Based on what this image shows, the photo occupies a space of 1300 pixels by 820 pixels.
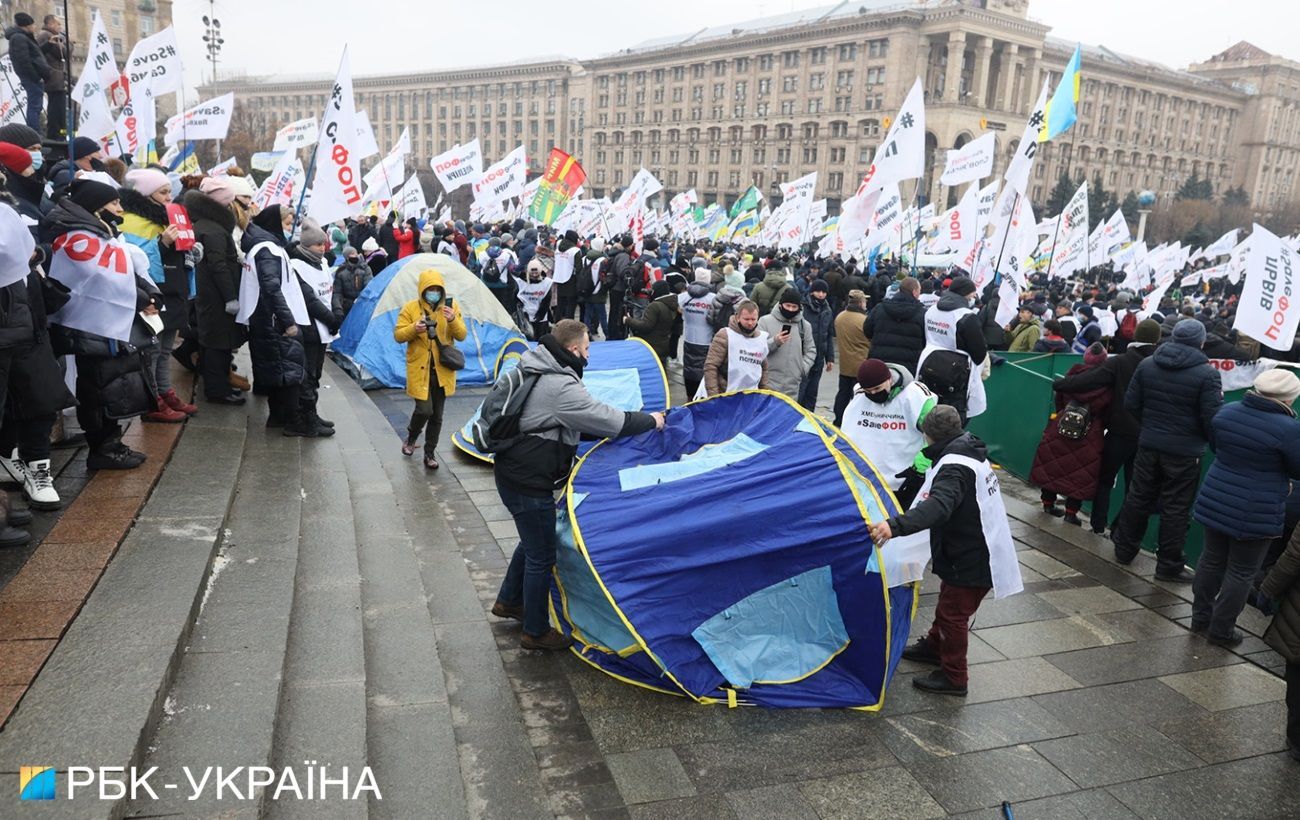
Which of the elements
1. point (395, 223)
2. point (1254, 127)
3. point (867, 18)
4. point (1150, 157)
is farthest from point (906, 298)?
point (1254, 127)

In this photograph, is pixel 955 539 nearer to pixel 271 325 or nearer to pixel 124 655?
pixel 124 655

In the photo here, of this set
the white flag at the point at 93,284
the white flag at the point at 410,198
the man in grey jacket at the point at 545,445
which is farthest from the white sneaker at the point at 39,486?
the white flag at the point at 410,198

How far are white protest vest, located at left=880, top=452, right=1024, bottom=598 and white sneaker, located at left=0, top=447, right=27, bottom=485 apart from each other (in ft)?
14.6

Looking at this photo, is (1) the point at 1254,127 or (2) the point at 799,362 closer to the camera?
(2) the point at 799,362

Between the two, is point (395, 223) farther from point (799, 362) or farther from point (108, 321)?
point (108, 321)

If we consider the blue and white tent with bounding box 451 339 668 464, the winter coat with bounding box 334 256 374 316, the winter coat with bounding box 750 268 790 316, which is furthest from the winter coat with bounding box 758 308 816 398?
the winter coat with bounding box 334 256 374 316

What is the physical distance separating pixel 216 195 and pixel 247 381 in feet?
6.57

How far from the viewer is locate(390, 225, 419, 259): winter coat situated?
48.8 feet

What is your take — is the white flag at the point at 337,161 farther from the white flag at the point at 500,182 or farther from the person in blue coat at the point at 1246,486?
the white flag at the point at 500,182

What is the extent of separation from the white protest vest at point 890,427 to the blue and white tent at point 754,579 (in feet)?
4.65

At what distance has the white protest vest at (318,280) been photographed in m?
7.38

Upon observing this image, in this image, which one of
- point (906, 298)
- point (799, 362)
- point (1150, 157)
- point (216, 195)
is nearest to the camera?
point (216, 195)

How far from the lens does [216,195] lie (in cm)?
701

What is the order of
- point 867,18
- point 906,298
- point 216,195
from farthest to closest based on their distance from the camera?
1. point 867,18
2. point 906,298
3. point 216,195
